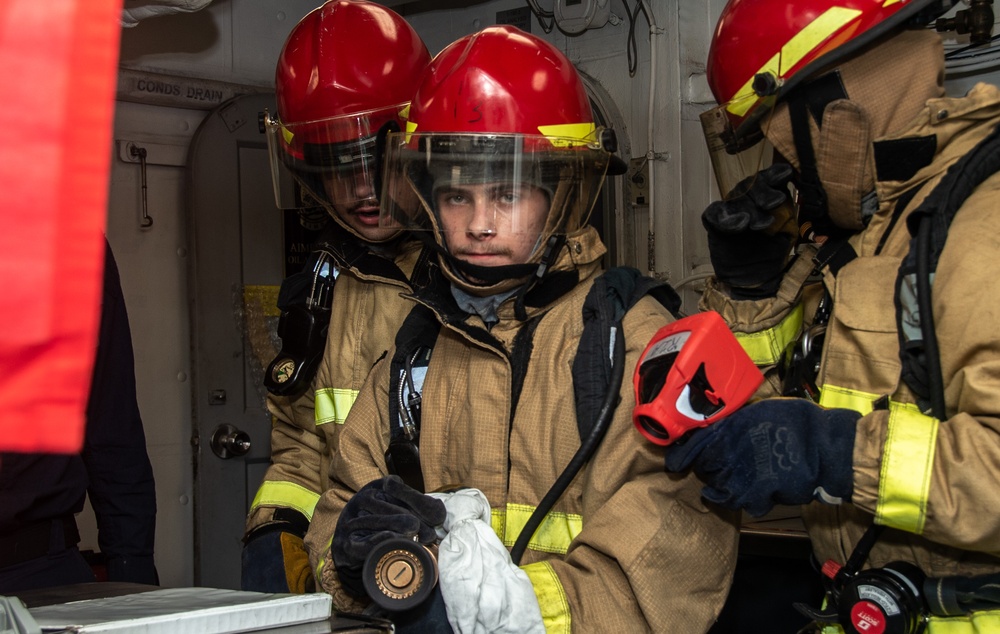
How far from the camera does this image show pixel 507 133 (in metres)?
2.22

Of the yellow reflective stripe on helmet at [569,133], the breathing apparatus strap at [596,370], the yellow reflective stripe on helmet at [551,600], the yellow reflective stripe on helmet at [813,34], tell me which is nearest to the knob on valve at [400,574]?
the yellow reflective stripe on helmet at [551,600]

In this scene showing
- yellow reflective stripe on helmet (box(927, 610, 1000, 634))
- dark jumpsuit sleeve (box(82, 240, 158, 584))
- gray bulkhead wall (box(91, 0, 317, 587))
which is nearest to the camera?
yellow reflective stripe on helmet (box(927, 610, 1000, 634))

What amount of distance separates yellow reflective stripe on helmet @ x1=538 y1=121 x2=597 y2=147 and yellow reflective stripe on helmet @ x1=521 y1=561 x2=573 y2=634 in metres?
0.99

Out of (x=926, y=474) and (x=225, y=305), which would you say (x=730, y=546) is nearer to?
(x=926, y=474)

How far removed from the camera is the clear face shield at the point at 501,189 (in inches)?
86.5

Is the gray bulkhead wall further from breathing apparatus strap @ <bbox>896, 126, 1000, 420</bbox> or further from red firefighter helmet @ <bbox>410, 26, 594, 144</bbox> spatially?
breathing apparatus strap @ <bbox>896, 126, 1000, 420</bbox>

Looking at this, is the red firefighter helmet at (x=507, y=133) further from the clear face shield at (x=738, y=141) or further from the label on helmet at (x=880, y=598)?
the label on helmet at (x=880, y=598)

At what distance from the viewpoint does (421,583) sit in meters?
1.65

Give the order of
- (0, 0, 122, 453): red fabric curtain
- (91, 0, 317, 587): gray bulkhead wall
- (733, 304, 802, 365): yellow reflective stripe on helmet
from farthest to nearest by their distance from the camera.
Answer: (91, 0, 317, 587): gray bulkhead wall, (733, 304, 802, 365): yellow reflective stripe on helmet, (0, 0, 122, 453): red fabric curtain

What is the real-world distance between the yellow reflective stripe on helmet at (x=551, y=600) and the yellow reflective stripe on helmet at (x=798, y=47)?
3.84 ft

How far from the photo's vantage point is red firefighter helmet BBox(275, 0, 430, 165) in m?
2.89

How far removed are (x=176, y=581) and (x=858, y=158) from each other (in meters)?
3.23

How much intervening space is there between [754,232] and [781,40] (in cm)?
50

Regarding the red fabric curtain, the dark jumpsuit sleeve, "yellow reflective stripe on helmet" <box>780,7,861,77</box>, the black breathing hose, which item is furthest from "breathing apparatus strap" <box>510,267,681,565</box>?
the dark jumpsuit sleeve
